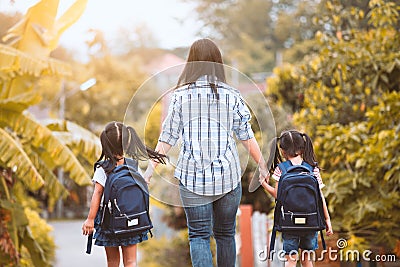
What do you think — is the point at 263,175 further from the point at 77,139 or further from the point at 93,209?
the point at 77,139

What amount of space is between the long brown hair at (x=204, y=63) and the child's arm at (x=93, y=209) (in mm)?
643

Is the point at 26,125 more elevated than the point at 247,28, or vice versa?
the point at 247,28

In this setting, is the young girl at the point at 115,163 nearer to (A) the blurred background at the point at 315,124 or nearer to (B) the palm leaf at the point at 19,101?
(A) the blurred background at the point at 315,124

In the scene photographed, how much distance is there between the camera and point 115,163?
119 inches

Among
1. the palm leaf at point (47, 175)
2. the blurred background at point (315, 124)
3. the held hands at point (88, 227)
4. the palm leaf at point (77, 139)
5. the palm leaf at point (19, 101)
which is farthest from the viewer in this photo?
the palm leaf at point (47, 175)

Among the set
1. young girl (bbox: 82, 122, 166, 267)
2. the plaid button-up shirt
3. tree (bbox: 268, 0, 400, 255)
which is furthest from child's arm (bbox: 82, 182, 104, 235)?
tree (bbox: 268, 0, 400, 255)

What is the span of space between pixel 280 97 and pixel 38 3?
11.9ft

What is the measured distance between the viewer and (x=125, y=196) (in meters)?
2.95

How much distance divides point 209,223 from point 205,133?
419mm

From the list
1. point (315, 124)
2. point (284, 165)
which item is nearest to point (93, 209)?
point (284, 165)

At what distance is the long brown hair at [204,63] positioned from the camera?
304cm

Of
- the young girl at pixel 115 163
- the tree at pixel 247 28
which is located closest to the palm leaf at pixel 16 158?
the young girl at pixel 115 163

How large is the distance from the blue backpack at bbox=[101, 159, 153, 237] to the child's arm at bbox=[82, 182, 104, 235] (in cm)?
4

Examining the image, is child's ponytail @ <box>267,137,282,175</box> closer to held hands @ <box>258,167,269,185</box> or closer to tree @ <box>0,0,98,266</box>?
held hands @ <box>258,167,269,185</box>
